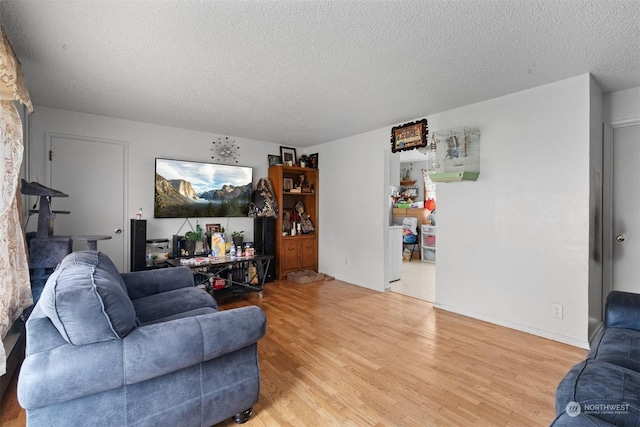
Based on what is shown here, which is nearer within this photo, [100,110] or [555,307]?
[555,307]

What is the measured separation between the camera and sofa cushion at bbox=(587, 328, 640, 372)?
4.87ft

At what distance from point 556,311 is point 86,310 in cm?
357

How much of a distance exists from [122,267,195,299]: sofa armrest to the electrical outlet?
345 centimetres

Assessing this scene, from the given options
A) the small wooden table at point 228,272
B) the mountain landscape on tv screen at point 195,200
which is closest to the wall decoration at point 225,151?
the mountain landscape on tv screen at point 195,200

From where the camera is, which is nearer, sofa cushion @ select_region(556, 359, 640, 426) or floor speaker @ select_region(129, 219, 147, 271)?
sofa cushion @ select_region(556, 359, 640, 426)

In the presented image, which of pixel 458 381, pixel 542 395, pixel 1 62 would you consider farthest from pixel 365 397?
pixel 1 62

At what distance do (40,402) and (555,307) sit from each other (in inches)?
145

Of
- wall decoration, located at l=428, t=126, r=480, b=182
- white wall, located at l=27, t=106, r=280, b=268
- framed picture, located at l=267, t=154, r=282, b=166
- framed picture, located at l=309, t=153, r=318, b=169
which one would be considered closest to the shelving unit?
framed picture, located at l=309, t=153, r=318, b=169

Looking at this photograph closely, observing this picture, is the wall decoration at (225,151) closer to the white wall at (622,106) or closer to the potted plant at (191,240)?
the potted plant at (191,240)

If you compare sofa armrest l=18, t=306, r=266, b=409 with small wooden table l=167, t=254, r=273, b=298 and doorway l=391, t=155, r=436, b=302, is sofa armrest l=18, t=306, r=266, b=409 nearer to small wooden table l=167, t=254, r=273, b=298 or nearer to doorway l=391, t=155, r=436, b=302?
small wooden table l=167, t=254, r=273, b=298

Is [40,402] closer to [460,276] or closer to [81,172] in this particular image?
[81,172]

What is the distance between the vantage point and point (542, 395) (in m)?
1.95

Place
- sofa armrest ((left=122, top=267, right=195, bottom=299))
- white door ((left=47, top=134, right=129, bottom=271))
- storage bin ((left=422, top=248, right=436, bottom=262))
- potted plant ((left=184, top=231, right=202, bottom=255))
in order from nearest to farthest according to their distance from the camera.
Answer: sofa armrest ((left=122, top=267, right=195, bottom=299)) → white door ((left=47, top=134, right=129, bottom=271)) → potted plant ((left=184, top=231, right=202, bottom=255)) → storage bin ((left=422, top=248, right=436, bottom=262))

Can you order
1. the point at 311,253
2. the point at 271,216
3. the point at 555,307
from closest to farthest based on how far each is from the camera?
the point at 555,307 → the point at 271,216 → the point at 311,253
